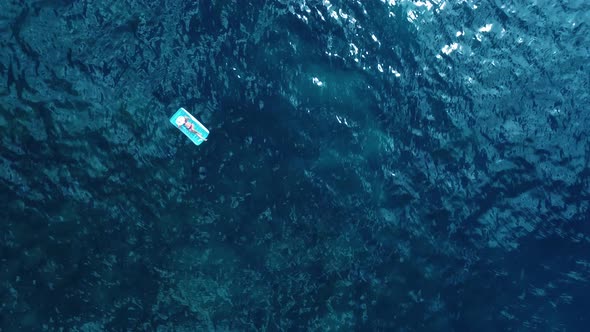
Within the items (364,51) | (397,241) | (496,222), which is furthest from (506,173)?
(364,51)

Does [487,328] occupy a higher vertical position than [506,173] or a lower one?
lower

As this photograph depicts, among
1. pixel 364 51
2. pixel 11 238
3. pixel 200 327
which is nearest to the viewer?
pixel 11 238

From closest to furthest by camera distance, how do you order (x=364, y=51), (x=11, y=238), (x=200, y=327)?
(x=11, y=238) < (x=200, y=327) < (x=364, y=51)

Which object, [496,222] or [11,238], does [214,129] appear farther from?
[496,222]

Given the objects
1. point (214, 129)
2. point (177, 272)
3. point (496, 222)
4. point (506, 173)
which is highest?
point (506, 173)

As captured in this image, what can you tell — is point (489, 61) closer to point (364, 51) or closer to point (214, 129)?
point (364, 51)

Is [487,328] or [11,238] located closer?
[11,238]
